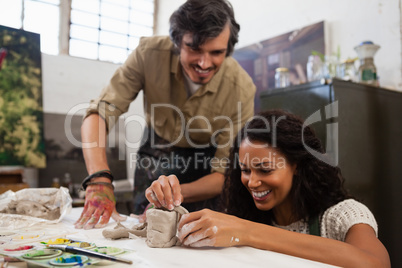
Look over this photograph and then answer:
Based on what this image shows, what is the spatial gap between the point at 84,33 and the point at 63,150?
171 centimetres

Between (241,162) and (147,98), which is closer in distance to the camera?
(241,162)

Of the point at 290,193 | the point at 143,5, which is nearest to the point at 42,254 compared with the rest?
the point at 290,193

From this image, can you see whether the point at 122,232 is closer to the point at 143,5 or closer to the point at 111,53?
the point at 111,53

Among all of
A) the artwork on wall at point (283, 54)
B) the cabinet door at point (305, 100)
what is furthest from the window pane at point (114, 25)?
the cabinet door at point (305, 100)

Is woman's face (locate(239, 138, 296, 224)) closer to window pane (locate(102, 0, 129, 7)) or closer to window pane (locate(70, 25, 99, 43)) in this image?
window pane (locate(70, 25, 99, 43))

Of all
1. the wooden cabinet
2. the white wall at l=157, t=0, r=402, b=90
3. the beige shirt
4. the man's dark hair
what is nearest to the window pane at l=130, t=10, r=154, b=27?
the white wall at l=157, t=0, r=402, b=90

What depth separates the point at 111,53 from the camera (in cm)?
530

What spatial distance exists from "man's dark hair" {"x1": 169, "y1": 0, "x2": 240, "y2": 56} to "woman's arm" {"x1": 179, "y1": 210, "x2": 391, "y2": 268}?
82 cm

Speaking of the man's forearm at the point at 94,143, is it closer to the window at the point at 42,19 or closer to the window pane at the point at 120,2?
Answer: the window at the point at 42,19

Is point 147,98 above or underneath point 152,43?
underneath

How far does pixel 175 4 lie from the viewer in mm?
5430

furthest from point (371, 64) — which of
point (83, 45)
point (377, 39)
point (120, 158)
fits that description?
point (83, 45)

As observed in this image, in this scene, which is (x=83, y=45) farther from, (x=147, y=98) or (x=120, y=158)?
(x=147, y=98)

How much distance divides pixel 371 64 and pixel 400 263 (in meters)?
1.35
